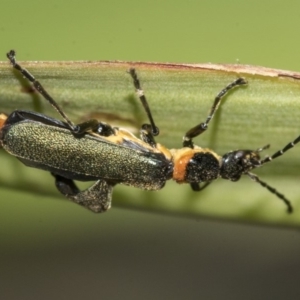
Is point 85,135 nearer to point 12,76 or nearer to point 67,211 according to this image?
point 12,76

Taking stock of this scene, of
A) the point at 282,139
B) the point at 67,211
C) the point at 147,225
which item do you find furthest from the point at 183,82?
the point at 147,225

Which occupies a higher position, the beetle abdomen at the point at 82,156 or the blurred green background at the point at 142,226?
the blurred green background at the point at 142,226

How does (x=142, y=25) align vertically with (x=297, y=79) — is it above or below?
above

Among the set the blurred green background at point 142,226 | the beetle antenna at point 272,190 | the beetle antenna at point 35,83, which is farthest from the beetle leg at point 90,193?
the beetle antenna at point 272,190

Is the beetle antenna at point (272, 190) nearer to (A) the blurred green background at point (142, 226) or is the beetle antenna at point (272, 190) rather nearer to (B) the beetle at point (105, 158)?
(B) the beetle at point (105, 158)

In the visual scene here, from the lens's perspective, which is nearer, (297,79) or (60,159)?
(297,79)

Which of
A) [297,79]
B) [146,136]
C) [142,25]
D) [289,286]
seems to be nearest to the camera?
[297,79]

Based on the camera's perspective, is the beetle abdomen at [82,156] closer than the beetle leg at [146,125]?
No

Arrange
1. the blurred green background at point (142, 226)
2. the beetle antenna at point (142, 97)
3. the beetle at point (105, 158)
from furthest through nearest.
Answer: the beetle at point (105, 158) → the blurred green background at point (142, 226) → the beetle antenna at point (142, 97)
